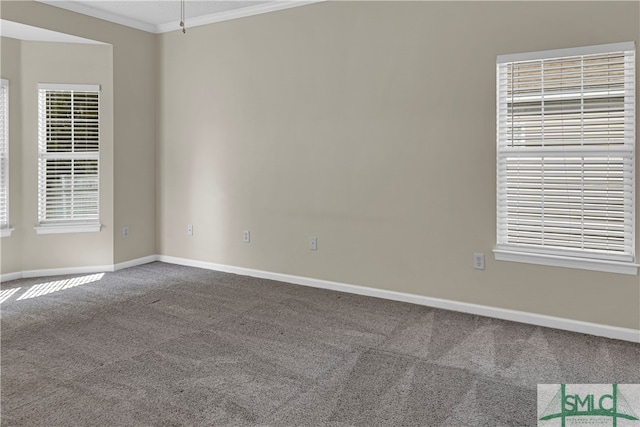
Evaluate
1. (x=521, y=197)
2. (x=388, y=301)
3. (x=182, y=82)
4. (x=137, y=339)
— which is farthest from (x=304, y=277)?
(x=182, y=82)

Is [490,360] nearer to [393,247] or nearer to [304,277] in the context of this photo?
[393,247]

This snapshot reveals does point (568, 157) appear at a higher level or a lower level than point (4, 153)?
lower

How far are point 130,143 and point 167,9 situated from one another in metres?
1.52

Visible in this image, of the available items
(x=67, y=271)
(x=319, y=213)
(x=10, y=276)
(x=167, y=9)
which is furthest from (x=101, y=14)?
(x=319, y=213)

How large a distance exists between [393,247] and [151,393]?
2375 mm

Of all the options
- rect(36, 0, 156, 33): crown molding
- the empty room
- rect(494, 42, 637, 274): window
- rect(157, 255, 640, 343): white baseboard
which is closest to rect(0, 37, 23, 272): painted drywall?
the empty room

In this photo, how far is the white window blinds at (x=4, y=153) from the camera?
4.73 meters

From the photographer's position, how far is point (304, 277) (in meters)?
4.69

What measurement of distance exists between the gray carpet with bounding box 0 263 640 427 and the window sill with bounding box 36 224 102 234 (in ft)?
2.96

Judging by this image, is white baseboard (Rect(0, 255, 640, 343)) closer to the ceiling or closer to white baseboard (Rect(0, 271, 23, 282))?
white baseboard (Rect(0, 271, 23, 282))

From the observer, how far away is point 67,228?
16.8 ft

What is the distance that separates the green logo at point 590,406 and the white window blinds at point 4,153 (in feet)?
16.6

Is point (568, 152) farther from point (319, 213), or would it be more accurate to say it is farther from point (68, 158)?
point (68, 158)

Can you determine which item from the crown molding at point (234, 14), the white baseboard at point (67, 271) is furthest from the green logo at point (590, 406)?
the white baseboard at point (67, 271)
